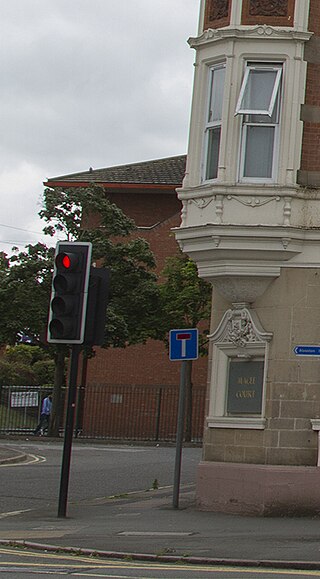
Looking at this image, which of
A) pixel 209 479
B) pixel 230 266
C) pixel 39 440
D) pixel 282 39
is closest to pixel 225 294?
pixel 230 266

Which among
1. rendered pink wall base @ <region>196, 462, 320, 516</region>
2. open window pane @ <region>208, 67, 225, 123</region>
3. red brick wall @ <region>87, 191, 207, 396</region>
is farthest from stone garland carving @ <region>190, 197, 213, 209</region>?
red brick wall @ <region>87, 191, 207, 396</region>

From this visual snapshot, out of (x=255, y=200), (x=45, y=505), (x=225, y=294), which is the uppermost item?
(x=255, y=200)

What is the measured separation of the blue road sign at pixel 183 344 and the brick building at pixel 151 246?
99.7 ft

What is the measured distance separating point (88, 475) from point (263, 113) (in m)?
10.2

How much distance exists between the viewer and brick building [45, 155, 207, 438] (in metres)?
49.9

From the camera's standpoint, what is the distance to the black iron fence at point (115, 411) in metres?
47.7

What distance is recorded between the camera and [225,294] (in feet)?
54.6

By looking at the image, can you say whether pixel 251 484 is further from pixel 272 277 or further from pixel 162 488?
pixel 162 488

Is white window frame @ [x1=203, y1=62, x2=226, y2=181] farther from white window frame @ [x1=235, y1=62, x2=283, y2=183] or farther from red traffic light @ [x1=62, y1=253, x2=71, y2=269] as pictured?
red traffic light @ [x1=62, y1=253, x2=71, y2=269]

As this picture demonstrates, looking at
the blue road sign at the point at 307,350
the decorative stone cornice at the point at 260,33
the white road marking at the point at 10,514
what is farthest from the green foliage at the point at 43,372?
the blue road sign at the point at 307,350

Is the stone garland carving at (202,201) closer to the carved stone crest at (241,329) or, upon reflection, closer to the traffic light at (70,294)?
the carved stone crest at (241,329)

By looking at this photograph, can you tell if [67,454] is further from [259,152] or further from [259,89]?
[259,89]

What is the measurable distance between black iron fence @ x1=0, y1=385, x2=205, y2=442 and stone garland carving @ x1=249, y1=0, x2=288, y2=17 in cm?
3101

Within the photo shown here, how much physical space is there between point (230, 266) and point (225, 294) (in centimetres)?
50
